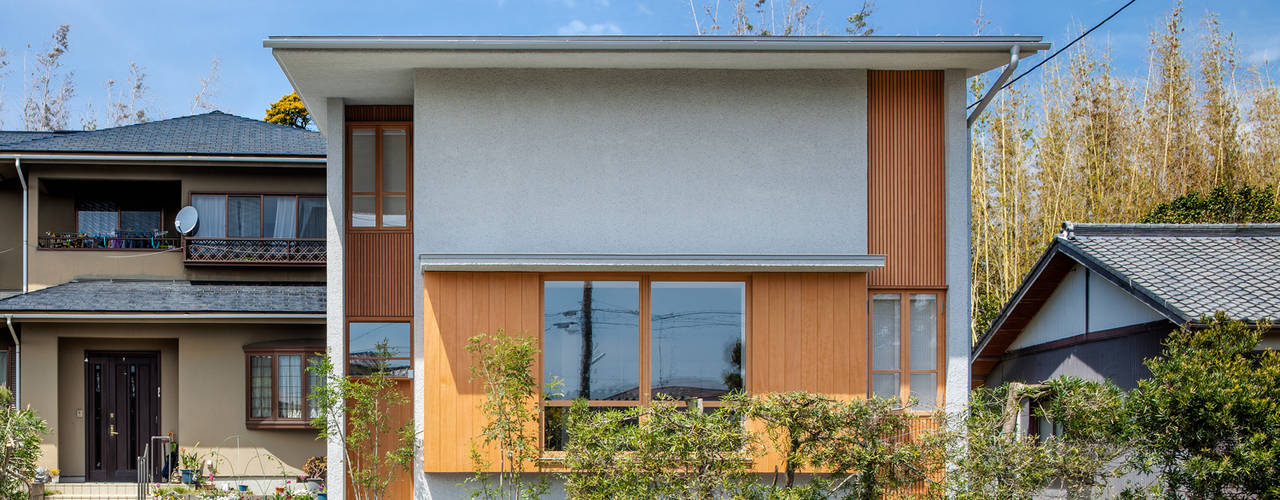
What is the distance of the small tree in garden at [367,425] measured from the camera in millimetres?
9797

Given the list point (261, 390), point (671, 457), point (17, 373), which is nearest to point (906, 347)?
point (671, 457)

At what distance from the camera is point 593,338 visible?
9695mm

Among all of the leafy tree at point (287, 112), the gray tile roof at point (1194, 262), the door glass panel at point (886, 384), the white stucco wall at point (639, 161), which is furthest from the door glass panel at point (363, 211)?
the leafy tree at point (287, 112)

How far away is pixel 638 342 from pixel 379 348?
10.3ft

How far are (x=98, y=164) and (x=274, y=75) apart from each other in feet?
40.2

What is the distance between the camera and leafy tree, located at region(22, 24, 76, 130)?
3372 cm

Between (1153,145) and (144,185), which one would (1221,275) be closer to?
(1153,145)

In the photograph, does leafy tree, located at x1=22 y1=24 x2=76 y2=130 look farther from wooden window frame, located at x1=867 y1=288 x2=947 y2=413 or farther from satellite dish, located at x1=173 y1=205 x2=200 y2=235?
wooden window frame, located at x1=867 y1=288 x2=947 y2=413

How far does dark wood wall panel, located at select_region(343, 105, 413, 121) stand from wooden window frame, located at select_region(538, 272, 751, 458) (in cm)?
278

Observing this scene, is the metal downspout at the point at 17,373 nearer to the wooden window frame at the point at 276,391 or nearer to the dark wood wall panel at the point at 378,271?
the wooden window frame at the point at 276,391

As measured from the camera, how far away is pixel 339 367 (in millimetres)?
10359

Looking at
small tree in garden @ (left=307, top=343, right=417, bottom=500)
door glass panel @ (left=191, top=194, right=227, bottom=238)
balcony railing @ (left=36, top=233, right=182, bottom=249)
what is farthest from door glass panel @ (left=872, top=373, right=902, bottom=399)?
balcony railing @ (left=36, top=233, right=182, bottom=249)

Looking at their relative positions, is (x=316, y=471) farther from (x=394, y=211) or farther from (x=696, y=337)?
(x=696, y=337)

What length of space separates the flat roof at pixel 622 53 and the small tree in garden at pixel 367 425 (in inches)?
125
